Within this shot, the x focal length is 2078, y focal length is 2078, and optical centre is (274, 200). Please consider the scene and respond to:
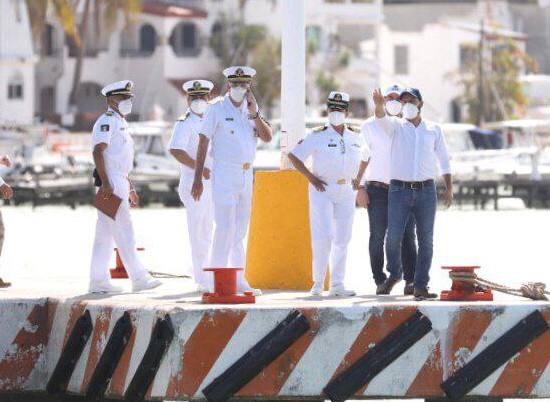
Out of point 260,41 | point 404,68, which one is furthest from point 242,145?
point 404,68

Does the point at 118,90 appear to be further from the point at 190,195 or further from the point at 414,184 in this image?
the point at 414,184

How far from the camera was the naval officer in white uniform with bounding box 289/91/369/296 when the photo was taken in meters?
16.3

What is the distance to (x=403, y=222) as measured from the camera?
16.1m

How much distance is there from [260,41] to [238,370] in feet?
261

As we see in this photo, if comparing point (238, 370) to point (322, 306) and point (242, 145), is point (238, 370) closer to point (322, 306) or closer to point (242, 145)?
point (322, 306)

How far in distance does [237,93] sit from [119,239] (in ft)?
5.34

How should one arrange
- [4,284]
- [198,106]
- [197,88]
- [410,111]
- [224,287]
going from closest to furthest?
[224,287]
[410,111]
[4,284]
[198,106]
[197,88]

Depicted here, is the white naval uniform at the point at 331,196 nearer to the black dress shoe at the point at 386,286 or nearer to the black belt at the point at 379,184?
the black dress shoe at the point at 386,286

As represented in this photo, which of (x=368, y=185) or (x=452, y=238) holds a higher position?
(x=368, y=185)

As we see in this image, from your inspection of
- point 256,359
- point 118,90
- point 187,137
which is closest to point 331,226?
point 187,137

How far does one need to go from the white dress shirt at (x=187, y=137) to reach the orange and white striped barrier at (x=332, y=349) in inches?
138

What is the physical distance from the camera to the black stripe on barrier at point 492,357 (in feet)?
44.4

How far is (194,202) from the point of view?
17.2 meters

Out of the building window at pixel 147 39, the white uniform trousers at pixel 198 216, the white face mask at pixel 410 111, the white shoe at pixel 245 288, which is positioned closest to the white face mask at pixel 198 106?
the white uniform trousers at pixel 198 216
